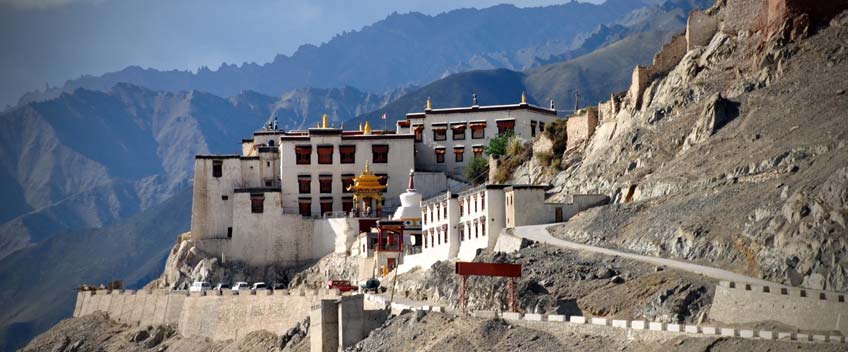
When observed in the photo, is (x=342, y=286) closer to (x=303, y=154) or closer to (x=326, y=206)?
(x=326, y=206)

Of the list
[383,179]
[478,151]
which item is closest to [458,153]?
[478,151]

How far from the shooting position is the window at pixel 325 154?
138875 millimetres

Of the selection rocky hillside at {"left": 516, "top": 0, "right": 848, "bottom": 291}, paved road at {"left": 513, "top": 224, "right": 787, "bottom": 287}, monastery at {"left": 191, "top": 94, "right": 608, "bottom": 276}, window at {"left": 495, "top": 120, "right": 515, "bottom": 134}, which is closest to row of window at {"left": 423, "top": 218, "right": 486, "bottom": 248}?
paved road at {"left": 513, "top": 224, "right": 787, "bottom": 287}

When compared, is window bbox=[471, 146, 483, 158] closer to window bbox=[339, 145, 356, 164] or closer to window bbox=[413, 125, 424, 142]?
window bbox=[413, 125, 424, 142]

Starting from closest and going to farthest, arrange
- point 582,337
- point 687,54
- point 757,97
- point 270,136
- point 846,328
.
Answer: point 846,328 < point 582,337 < point 757,97 < point 687,54 < point 270,136

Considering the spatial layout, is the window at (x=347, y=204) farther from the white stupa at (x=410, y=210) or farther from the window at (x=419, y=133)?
the white stupa at (x=410, y=210)

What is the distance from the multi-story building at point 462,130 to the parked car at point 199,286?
18901 mm

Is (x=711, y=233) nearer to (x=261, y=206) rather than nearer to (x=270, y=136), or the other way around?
(x=261, y=206)

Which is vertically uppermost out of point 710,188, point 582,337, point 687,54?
point 687,54

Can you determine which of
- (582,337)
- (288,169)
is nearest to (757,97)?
(582,337)

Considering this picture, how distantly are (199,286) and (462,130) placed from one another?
24.4 meters

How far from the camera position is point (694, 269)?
88.1 meters

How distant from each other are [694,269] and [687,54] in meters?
28.9

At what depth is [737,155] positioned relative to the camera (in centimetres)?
10000
